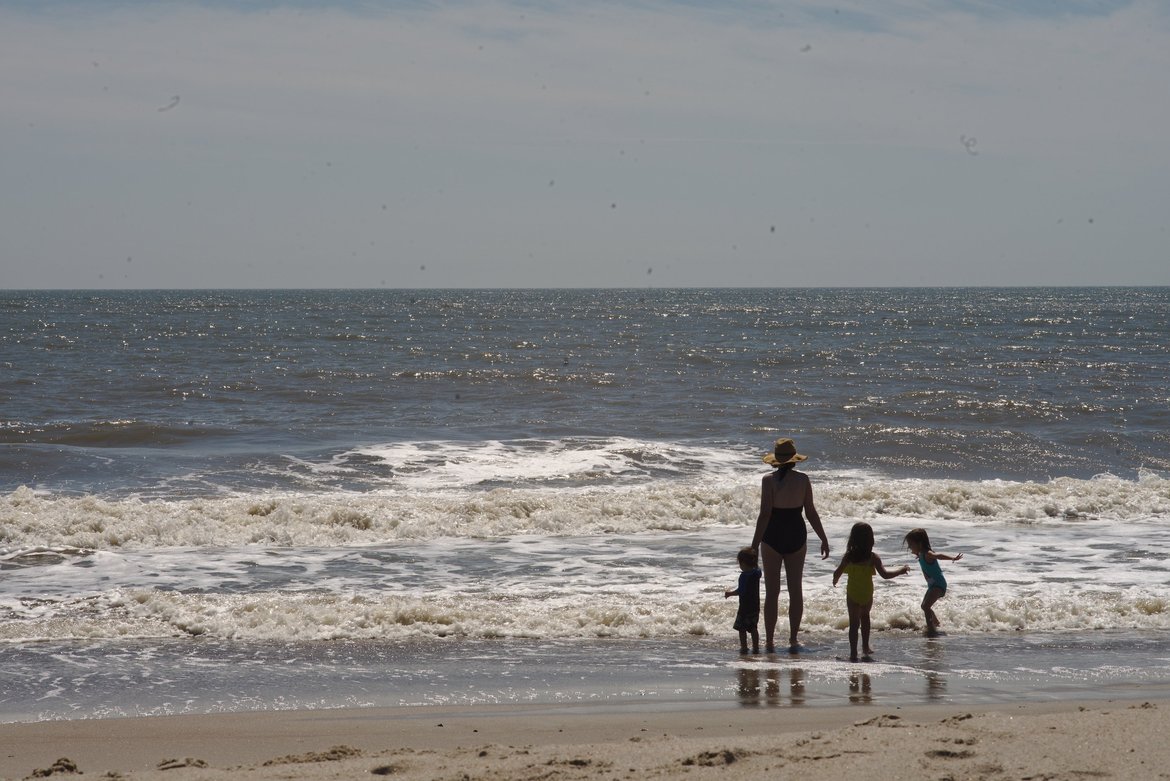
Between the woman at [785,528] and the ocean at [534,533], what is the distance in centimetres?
43

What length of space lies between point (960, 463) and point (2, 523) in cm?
1463

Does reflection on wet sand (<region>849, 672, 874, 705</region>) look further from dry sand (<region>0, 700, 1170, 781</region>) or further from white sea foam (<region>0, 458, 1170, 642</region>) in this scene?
white sea foam (<region>0, 458, 1170, 642</region>)

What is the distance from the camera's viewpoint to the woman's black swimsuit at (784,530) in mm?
8172

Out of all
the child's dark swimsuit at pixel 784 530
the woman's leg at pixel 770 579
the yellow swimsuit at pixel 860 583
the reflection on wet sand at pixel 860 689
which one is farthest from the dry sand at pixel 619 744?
the child's dark swimsuit at pixel 784 530

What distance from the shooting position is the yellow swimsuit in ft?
25.8

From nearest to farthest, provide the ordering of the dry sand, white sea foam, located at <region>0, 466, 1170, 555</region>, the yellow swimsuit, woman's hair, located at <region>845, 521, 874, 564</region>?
the dry sand
the yellow swimsuit
woman's hair, located at <region>845, 521, 874, 564</region>
white sea foam, located at <region>0, 466, 1170, 555</region>

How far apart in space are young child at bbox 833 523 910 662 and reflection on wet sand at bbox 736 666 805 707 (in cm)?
67

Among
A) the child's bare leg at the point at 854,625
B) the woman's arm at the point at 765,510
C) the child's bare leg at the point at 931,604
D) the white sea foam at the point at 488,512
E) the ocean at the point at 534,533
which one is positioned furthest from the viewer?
the white sea foam at the point at 488,512

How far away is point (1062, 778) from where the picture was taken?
4715 millimetres

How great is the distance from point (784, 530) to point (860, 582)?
0.64 m

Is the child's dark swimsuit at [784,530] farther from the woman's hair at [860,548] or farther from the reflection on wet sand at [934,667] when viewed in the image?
the reflection on wet sand at [934,667]

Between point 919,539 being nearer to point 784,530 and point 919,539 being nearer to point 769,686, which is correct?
point 784,530

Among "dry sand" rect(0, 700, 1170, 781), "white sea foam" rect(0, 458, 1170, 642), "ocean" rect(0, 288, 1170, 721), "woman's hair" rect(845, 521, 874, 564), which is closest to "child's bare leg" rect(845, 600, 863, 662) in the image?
"ocean" rect(0, 288, 1170, 721)

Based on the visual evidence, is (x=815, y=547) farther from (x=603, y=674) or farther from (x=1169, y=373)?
(x=1169, y=373)
